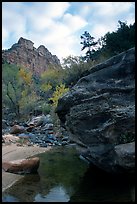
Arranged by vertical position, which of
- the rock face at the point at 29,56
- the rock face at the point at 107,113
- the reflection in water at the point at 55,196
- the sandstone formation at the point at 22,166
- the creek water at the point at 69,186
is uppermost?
the rock face at the point at 29,56

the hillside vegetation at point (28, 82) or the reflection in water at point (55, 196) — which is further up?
the hillside vegetation at point (28, 82)

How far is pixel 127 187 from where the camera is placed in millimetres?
9234

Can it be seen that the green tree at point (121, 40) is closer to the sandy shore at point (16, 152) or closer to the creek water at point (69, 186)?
the sandy shore at point (16, 152)

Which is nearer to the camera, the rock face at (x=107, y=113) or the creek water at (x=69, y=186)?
the creek water at (x=69, y=186)

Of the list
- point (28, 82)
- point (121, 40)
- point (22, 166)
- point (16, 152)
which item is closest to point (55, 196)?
point (22, 166)

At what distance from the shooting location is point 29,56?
291 feet

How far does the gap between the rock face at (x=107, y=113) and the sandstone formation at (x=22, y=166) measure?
186cm

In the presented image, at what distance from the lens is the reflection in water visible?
862cm

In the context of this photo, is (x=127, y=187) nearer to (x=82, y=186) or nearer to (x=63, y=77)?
(x=82, y=186)

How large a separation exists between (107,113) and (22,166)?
406cm

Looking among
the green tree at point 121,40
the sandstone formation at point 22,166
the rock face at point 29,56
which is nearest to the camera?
the sandstone formation at point 22,166

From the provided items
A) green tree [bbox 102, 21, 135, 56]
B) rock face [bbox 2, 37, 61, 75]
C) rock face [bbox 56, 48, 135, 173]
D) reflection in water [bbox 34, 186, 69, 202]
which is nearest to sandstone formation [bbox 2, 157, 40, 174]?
rock face [bbox 56, 48, 135, 173]

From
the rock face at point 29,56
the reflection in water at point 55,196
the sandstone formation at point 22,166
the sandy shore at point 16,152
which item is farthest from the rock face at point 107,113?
the rock face at point 29,56

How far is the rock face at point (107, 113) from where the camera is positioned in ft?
30.2
